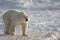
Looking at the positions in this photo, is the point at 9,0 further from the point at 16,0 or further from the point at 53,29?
the point at 53,29

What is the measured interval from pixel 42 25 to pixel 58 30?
114cm

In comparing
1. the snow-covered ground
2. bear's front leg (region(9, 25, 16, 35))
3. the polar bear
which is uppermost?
the polar bear

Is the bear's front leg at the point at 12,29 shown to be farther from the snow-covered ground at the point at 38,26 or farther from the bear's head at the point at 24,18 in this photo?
the bear's head at the point at 24,18

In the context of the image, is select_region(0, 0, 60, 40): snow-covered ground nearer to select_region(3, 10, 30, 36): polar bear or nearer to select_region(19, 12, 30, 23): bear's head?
select_region(3, 10, 30, 36): polar bear

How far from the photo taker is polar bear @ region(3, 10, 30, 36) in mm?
8297

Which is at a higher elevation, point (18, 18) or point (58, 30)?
point (18, 18)

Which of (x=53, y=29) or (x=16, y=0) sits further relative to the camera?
(x=16, y=0)

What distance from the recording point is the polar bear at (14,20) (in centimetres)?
830

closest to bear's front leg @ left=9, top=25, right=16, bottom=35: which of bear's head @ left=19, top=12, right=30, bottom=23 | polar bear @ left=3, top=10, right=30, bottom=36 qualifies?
polar bear @ left=3, top=10, right=30, bottom=36

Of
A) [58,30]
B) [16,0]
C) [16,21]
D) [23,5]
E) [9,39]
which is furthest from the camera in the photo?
[16,0]

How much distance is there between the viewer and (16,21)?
8336mm

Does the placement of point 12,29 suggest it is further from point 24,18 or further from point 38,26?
point 38,26

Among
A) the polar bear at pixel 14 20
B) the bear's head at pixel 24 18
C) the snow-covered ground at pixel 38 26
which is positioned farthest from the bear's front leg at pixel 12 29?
the bear's head at pixel 24 18

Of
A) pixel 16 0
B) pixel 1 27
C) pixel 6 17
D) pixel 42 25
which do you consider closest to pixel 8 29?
pixel 6 17
